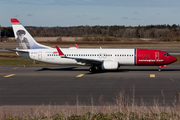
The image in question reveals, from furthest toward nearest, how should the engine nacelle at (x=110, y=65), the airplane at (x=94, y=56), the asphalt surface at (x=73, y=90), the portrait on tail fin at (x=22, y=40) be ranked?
the portrait on tail fin at (x=22, y=40) < the airplane at (x=94, y=56) < the engine nacelle at (x=110, y=65) < the asphalt surface at (x=73, y=90)

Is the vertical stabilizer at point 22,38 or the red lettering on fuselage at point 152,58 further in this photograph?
the vertical stabilizer at point 22,38

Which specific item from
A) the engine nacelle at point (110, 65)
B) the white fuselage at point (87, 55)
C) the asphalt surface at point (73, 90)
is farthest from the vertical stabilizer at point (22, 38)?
the engine nacelle at point (110, 65)

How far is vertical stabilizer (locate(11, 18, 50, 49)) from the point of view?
37812 mm

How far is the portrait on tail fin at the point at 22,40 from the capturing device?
37812mm

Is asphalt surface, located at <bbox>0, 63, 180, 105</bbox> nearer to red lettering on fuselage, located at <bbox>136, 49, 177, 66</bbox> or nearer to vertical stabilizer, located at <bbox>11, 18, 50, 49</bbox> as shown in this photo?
red lettering on fuselage, located at <bbox>136, 49, 177, 66</bbox>

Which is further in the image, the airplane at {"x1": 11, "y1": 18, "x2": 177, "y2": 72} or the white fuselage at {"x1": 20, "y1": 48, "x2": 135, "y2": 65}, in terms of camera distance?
the white fuselage at {"x1": 20, "y1": 48, "x2": 135, "y2": 65}

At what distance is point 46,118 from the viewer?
12023 millimetres

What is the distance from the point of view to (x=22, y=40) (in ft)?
124

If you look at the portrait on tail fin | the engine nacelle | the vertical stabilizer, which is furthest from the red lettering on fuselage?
the portrait on tail fin

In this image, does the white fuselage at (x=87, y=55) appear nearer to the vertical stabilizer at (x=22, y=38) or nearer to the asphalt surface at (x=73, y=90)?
the vertical stabilizer at (x=22, y=38)

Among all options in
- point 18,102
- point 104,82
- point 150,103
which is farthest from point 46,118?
point 104,82

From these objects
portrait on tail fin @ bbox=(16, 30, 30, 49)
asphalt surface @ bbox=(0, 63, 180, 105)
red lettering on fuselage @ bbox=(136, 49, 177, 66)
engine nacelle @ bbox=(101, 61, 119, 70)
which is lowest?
asphalt surface @ bbox=(0, 63, 180, 105)

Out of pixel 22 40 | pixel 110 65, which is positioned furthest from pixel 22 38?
pixel 110 65

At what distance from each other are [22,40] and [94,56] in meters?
11.5
